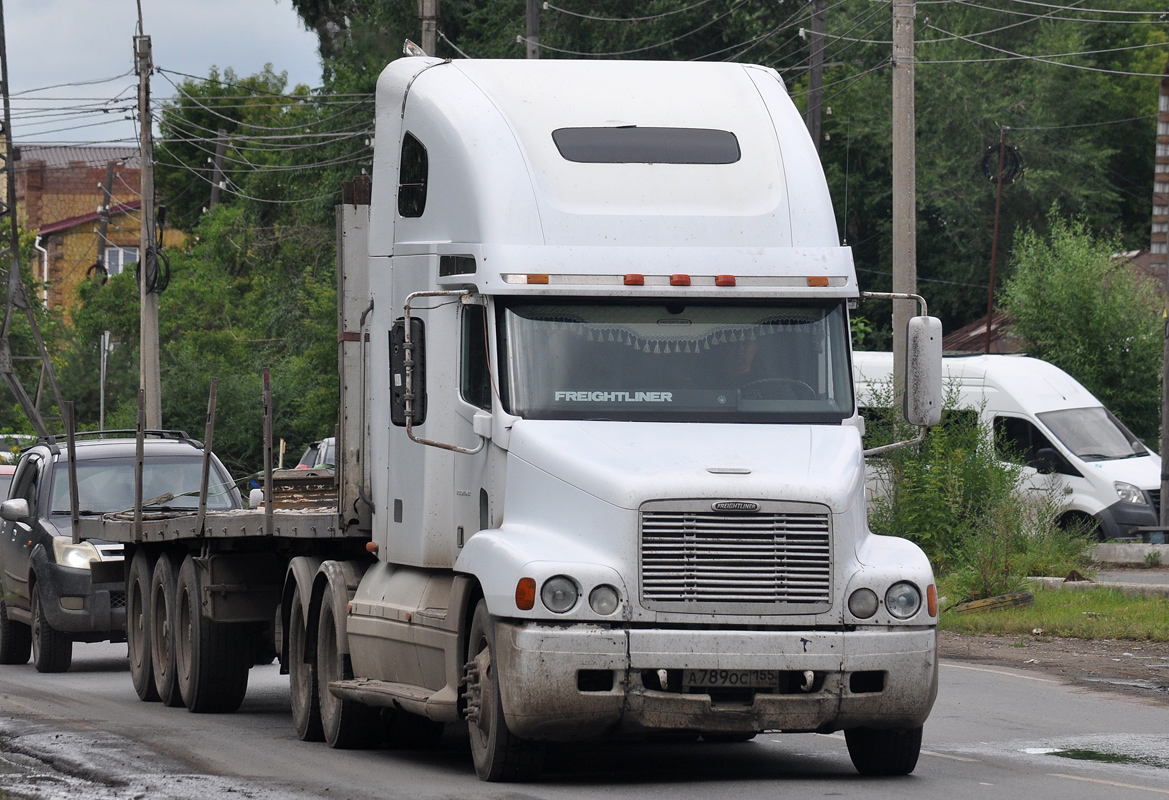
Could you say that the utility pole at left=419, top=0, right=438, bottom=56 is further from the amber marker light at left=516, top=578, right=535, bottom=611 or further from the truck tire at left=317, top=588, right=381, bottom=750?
the amber marker light at left=516, top=578, right=535, bottom=611

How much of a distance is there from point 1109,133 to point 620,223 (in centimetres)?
5172

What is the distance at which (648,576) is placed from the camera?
9.17m

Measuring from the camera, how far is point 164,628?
14891mm

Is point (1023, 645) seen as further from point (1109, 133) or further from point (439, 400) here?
point (1109, 133)

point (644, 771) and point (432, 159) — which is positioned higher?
point (432, 159)

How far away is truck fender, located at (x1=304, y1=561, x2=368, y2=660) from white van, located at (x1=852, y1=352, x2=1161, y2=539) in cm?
1536

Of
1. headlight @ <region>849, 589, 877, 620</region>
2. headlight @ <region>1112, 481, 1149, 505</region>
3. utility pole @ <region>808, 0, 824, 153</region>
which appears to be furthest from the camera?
utility pole @ <region>808, 0, 824, 153</region>

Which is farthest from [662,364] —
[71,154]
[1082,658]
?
[71,154]

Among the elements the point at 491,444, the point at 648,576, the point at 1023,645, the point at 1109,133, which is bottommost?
the point at 1023,645

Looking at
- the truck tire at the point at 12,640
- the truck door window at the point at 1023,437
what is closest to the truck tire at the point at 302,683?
the truck tire at the point at 12,640

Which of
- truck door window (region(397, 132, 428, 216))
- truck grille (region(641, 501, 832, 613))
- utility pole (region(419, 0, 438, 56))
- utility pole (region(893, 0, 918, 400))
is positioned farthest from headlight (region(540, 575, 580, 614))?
utility pole (region(419, 0, 438, 56))

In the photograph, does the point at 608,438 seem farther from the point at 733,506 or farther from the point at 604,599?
the point at 604,599

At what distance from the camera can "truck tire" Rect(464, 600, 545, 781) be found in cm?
941

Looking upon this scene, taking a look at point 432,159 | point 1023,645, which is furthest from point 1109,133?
point 432,159
